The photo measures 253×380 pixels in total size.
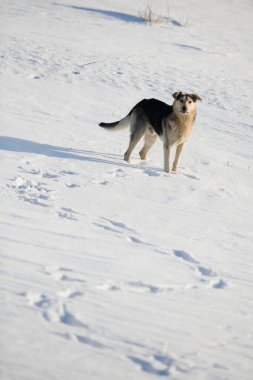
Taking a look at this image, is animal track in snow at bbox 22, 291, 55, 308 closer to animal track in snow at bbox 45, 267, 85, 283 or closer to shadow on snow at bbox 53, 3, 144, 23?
animal track in snow at bbox 45, 267, 85, 283

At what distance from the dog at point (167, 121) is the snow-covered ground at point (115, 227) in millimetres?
415

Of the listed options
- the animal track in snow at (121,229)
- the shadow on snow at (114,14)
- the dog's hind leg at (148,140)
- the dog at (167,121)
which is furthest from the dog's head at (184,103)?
the shadow on snow at (114,14)

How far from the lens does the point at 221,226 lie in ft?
19.5

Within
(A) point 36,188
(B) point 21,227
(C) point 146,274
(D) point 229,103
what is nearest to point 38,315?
(C) point 146,274

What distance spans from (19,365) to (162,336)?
1067 millimetres

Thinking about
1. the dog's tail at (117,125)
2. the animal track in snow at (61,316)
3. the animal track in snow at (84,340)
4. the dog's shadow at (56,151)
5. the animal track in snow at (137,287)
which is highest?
the dog's tail at (117,125)

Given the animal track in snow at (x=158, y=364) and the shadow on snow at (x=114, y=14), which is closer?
the animal track in snow at (x=158, y=364)

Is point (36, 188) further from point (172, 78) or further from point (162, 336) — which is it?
point (172, 78)

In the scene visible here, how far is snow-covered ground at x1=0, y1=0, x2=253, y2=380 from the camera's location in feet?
11.0

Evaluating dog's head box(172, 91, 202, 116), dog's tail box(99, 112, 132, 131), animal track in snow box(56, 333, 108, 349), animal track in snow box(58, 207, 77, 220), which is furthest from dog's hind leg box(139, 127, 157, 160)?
animal track in snow box(56, 333, 108, 349)

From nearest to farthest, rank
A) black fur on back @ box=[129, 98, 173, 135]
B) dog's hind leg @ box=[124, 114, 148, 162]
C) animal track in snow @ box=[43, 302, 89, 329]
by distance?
animal track in snow @ box=[43, 302, 89, 329]
black fur on back @ box=[129, 98, 173, 135]
dog's hind leg @ box=[124, 114, 148, 162]

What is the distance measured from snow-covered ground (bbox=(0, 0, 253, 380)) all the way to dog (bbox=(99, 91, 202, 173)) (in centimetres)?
42

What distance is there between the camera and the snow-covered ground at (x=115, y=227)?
11.0 ft

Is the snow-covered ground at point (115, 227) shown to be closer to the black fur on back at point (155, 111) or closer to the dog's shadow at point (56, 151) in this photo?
the dog's shadow at point (56, 151)
